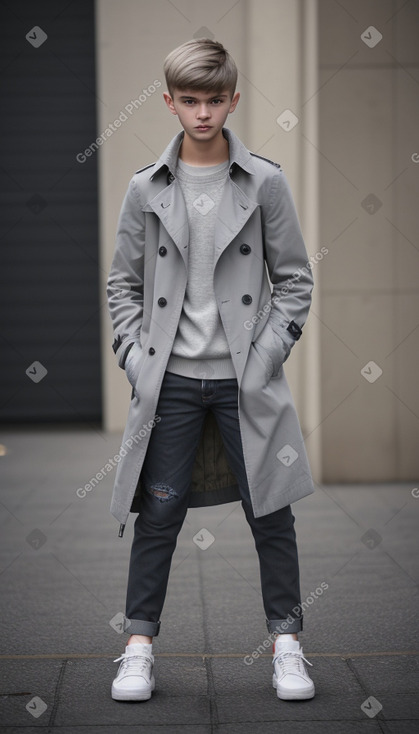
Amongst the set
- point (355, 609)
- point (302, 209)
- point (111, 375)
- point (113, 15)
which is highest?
point (113, 15)

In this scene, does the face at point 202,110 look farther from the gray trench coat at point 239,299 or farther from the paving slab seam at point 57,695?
the paving slab seam at point 57,695

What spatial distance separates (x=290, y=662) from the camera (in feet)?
10.8

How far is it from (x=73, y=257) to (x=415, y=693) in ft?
24.3

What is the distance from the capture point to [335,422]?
686 centimetres

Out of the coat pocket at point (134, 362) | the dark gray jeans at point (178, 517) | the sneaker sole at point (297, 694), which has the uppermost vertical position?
the coat pocket at point (134, 362)

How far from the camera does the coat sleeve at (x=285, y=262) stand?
130 inches

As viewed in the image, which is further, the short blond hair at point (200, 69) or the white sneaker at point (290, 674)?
the white sneaker at point (290, 674)

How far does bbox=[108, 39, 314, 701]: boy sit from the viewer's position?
323 centimetres

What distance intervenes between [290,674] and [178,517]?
24.4 inches

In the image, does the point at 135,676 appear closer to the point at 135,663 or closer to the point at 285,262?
the point at 135,663

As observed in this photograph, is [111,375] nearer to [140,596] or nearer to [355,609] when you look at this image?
[355,609]

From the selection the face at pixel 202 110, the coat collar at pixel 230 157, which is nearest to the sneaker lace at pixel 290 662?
the coat collar at pixel 230 157

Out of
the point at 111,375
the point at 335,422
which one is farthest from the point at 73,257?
the point at 335,422

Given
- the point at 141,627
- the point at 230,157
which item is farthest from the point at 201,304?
the point at 141,627
